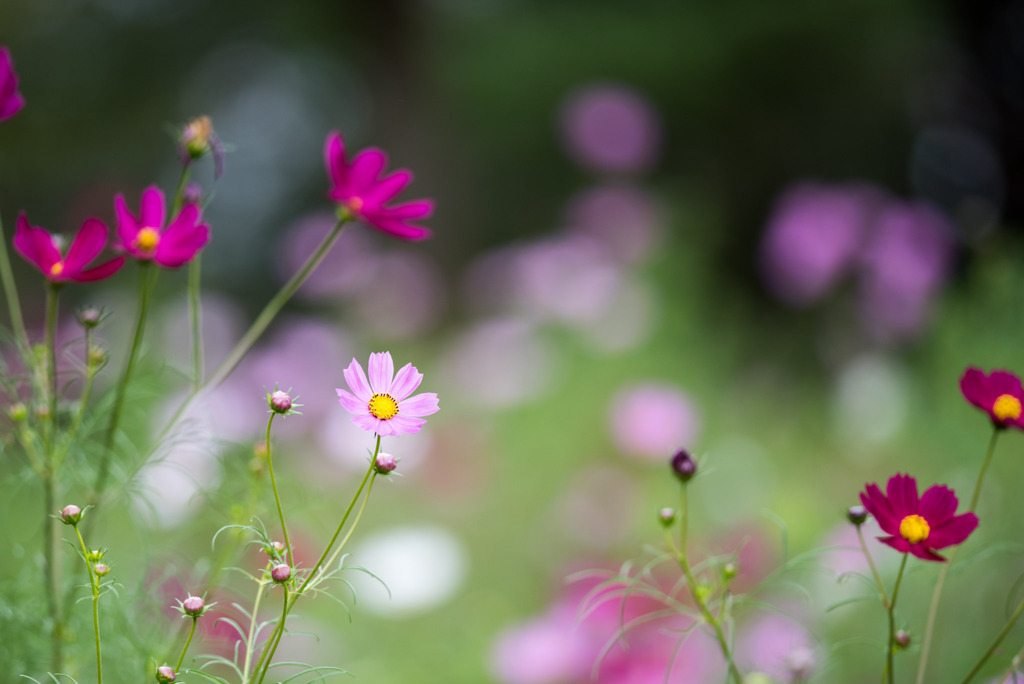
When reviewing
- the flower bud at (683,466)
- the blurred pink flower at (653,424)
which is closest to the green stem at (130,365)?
the flower bud at (683,466)

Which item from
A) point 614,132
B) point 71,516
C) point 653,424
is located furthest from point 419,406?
point 614,132

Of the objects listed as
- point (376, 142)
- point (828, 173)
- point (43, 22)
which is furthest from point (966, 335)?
point (43, 22)

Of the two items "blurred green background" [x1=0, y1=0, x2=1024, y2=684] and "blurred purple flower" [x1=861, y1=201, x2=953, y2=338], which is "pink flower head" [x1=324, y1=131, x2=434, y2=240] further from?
"blurred purple flower" [x1=861, y1=201, x2=953, y2=338]

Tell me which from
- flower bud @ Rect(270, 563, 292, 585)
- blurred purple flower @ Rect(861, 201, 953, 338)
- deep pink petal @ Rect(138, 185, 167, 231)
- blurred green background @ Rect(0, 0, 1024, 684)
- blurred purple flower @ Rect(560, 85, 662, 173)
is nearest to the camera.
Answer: flower bud @ Rect(270, 563, 292, 585)

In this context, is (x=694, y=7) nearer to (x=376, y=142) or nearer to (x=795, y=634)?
(x=376, y=142)

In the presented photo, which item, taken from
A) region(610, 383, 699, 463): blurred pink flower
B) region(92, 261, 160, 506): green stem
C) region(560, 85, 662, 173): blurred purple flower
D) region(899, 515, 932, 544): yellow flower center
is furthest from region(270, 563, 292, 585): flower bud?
region(560, 85, 662, 173): blurred purple flower
